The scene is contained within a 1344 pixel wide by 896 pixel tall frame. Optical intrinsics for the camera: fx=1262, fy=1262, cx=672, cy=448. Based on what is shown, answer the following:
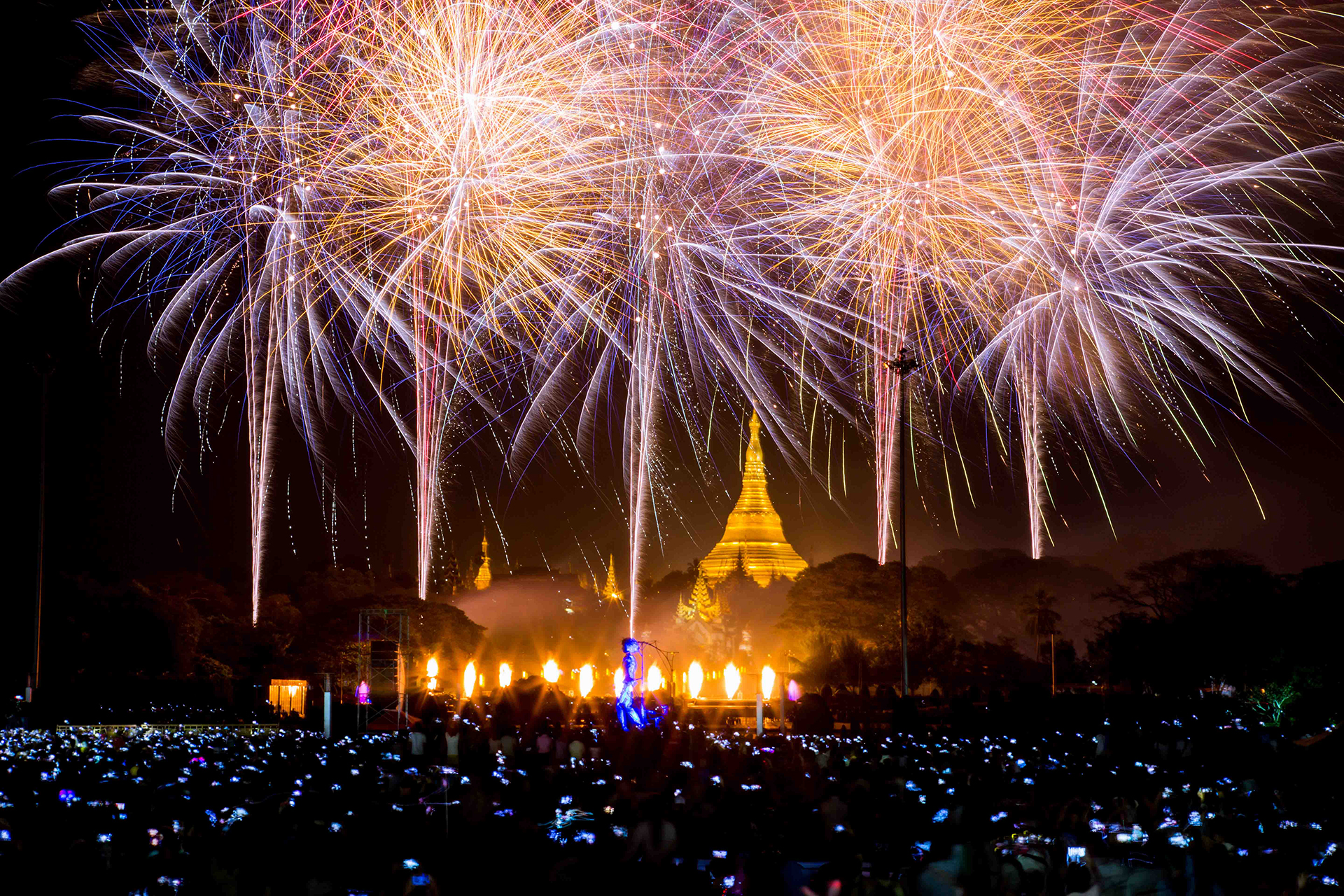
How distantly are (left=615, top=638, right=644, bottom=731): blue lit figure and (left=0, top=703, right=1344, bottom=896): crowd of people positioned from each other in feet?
13.1

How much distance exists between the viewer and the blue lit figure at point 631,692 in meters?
21.8


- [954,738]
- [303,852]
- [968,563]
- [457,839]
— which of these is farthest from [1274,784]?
[968,563]

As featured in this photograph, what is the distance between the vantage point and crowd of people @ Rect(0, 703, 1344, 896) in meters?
7.70

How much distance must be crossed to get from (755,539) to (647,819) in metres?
84.8

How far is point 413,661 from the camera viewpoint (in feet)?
196

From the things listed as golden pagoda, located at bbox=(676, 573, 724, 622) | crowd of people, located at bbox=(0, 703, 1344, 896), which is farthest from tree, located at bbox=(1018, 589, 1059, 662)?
crowd of people, located at bbox=(0, 703, 1344, 896)

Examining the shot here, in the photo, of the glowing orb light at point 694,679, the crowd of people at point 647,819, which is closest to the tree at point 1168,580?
the glowing orb light at point 694,679

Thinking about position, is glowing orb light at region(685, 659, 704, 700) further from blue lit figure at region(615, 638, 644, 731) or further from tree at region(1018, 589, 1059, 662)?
tree at region(1018, 589, 1059, 662)

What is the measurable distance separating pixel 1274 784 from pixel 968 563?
81444 millimetres

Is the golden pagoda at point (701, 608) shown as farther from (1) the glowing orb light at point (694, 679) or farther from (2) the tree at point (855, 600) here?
(1) the glowing orb light at point (694, 679)

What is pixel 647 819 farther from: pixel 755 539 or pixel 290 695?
pixel 755 539

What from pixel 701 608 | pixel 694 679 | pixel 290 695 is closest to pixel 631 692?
pixel 290 695

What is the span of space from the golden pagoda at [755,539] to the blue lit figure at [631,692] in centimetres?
6298

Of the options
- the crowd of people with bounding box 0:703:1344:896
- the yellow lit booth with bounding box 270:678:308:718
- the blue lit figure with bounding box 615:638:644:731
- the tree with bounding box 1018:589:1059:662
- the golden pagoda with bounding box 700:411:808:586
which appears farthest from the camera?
the golden pagoda with bounding box 700:411:808:586
